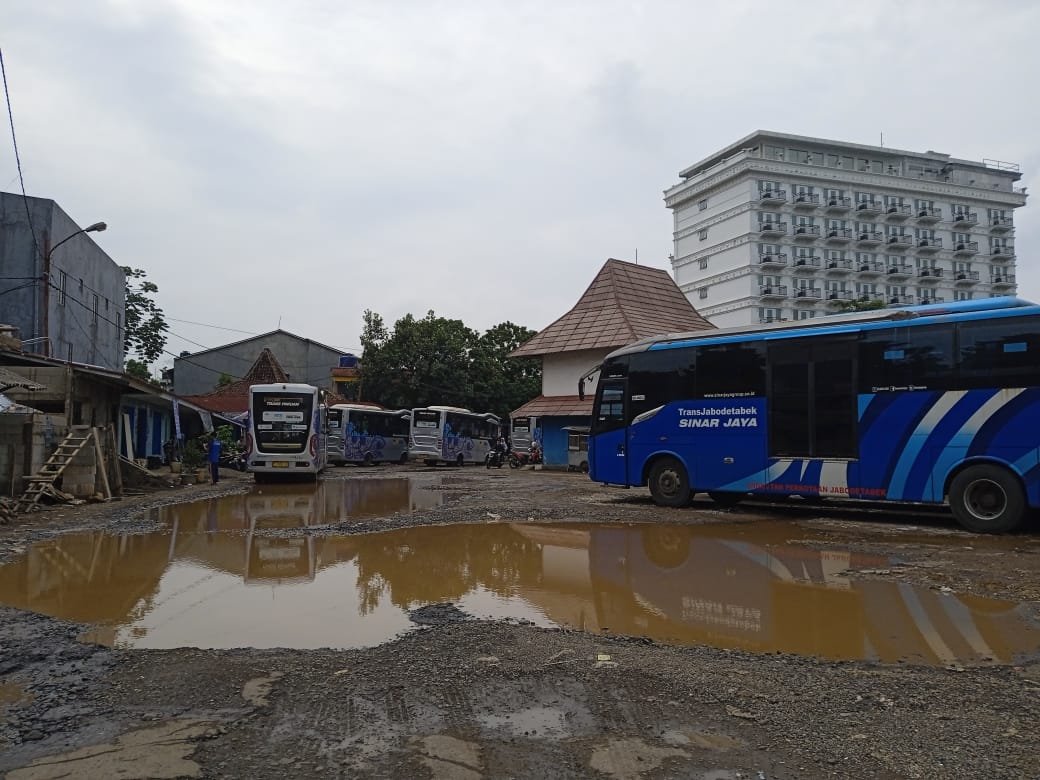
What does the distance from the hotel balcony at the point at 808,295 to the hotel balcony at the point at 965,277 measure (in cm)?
1648

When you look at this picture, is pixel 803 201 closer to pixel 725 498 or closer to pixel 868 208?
pixel 868 208

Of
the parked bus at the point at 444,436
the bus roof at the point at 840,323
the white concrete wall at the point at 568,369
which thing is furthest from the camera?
the parked bus at the point at 444,436

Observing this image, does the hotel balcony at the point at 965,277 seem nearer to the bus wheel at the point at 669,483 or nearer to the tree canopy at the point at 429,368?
the tree canopy at the point at 429,368

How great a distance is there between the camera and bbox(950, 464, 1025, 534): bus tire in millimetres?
9805

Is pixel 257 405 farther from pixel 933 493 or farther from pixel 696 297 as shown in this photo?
pixel 696 297

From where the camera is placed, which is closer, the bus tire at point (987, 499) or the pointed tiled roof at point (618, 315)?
the bus tire at point (987, 499)

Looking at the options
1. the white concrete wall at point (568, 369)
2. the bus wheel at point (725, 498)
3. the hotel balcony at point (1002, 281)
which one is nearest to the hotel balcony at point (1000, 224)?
the hotel balcony at point (1002, 281)

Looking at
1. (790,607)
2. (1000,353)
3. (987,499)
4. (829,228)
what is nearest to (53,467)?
(790,607)

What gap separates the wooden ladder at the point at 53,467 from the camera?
42.7ft

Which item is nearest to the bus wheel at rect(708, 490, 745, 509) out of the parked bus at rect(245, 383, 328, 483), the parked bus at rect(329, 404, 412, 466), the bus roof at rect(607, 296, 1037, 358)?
the bus roof at rect(607, 296, 1037, 358)

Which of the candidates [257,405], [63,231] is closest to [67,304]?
[63,231]

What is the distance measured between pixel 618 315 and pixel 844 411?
19.0 m

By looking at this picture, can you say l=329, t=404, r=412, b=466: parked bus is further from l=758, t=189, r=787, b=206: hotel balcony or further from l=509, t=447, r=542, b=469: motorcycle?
l=758, t=189, r=787, b=206: hotel balcony

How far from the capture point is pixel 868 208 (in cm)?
6975
